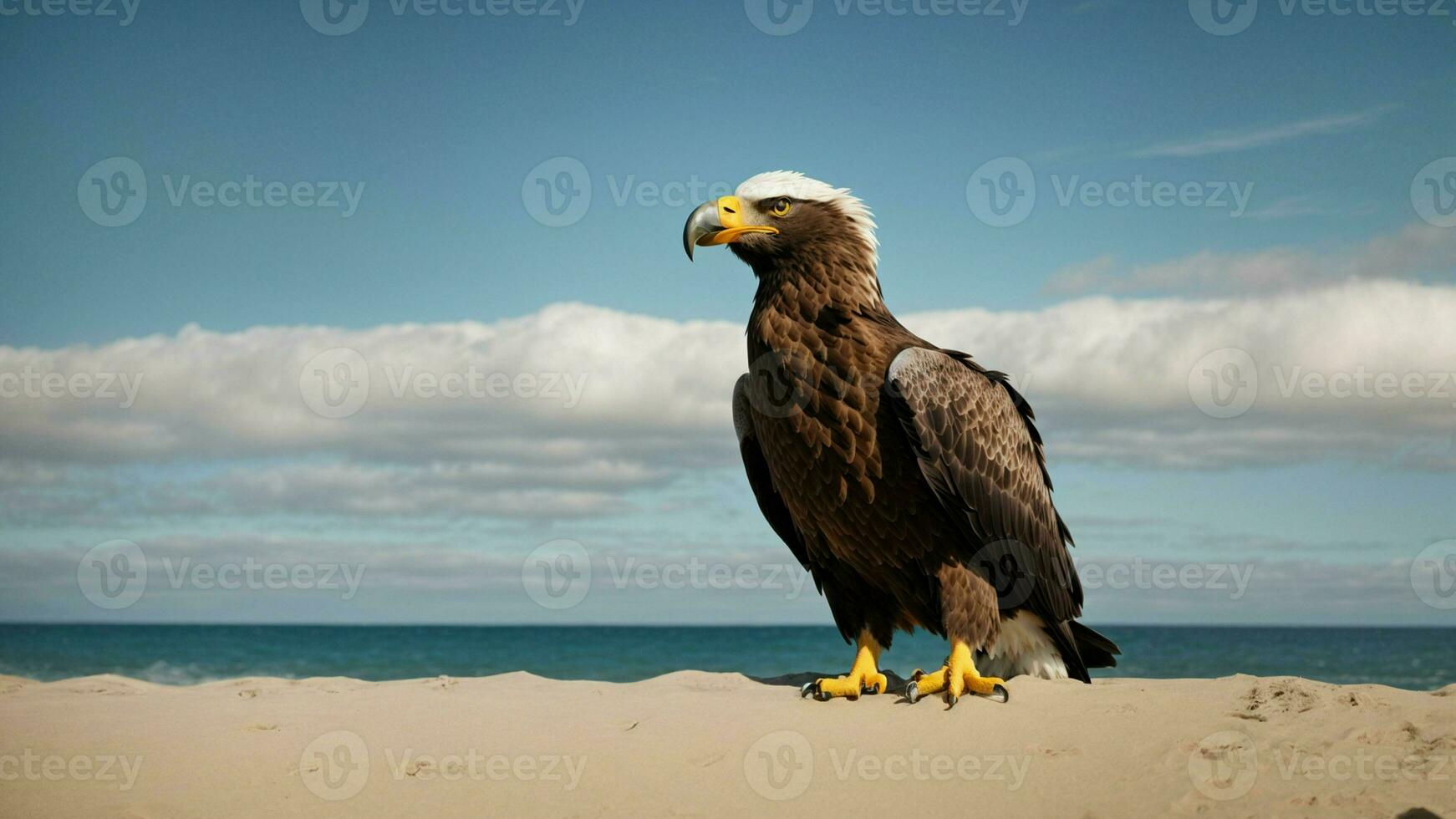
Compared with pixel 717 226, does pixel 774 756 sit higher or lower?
lower

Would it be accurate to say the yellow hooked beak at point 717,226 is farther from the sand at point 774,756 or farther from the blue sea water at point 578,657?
the blue sea water at point 578,657

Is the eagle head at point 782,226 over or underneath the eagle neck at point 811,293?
over

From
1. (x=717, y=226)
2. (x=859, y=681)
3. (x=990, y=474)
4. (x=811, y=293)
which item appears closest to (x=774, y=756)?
(x=859, y=681)

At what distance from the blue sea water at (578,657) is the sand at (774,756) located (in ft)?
84.1

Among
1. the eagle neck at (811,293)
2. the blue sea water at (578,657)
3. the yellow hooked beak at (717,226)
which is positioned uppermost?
the yellow hooked beak at (717,226)

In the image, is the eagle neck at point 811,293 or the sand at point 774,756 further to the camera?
the eagle neck at point 811,293

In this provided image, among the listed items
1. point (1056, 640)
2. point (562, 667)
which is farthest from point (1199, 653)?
point (1056, 640)

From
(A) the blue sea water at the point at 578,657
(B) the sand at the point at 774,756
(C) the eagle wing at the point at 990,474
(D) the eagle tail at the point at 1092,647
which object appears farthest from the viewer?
(A) the blue sea water at the point at 578,657

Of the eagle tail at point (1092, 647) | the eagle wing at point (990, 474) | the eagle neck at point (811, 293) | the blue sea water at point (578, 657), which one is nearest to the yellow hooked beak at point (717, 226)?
the eagle neck at point (811, 293)

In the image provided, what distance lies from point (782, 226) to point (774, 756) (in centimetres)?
315

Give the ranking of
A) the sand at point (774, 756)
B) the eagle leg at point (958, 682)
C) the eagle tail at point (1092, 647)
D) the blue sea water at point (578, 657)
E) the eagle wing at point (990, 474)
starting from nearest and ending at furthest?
the sand at point (774, 756)
the eagle leg at point (958, 682)
the eagle wing at point (990, 474)
the eagle tail at point (1092, 647)
the blue sea water at point (578, 657)

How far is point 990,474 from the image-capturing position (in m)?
6.27

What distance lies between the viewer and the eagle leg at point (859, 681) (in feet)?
20.0

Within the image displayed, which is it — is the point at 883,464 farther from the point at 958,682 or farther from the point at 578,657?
the point at 578,657
